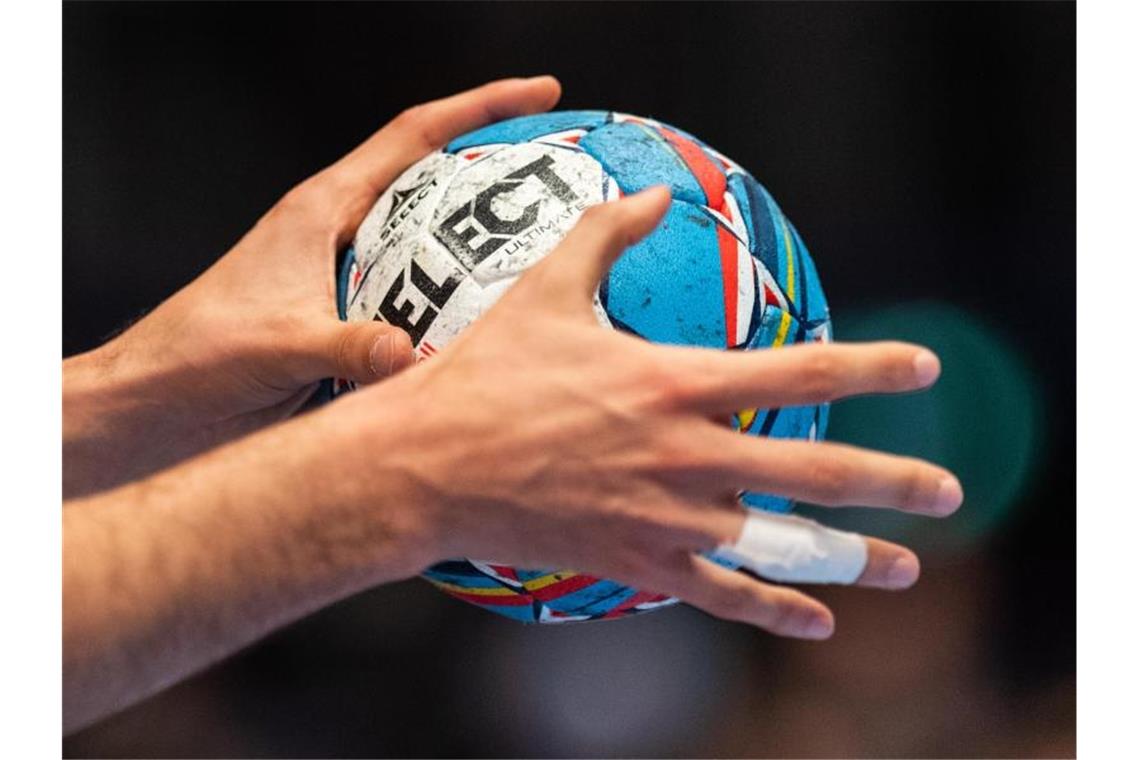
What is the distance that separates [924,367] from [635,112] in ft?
13.4

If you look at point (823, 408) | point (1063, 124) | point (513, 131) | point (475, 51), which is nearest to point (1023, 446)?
point (1063, 124)

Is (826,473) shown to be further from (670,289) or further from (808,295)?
(808,295)

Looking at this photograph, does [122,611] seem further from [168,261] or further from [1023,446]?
[1023,446]

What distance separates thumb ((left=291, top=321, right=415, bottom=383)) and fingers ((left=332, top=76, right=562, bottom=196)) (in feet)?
1.72

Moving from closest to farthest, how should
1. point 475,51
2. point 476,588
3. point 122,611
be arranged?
1. point 122,611
2. point 476,588
3. point 475,51

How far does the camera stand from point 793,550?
170 cm

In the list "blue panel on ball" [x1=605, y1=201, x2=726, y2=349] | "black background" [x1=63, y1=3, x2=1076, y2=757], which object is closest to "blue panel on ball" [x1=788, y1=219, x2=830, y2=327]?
"blue panel on ball" [x1=605, y1=201, x2=726, y2=349]

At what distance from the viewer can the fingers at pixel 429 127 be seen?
9.30ft

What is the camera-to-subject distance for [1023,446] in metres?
6.05

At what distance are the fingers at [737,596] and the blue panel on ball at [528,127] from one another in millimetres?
1162

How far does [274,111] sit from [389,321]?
3878 mm

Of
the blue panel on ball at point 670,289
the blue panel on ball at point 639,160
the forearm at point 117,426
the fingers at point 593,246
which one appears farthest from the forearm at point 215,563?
the forearm at point 117,426

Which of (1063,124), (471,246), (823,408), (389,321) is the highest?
(1063,124)

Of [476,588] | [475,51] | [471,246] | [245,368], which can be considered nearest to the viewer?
[471,246]
